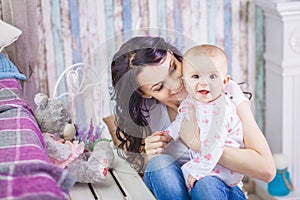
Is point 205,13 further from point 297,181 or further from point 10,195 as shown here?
point 10,195

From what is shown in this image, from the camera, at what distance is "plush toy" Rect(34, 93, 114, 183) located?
6.40 ft

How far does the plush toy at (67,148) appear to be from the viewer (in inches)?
76.7

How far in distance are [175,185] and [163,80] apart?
1.18 ft

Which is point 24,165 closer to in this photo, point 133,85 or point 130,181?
point 133,85

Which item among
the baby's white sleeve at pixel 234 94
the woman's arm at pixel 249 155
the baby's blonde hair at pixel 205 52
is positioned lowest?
the woman's arm at pixel 249 155

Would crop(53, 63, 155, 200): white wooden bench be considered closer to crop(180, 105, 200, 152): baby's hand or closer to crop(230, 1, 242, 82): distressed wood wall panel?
crop(180, 105, 200, 152): baby's hand

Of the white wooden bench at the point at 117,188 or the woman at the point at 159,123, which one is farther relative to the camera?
the white wooden bench at the point at 117,188

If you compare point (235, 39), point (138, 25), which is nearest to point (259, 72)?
point (235, 39)

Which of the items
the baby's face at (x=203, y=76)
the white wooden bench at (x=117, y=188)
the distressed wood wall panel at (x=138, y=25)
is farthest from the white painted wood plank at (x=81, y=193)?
the distressed wood wall panel at (x=138, y=25)

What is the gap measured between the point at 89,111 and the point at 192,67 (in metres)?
0.42

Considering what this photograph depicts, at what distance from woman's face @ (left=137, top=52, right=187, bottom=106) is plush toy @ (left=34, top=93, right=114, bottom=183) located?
0.36 meters

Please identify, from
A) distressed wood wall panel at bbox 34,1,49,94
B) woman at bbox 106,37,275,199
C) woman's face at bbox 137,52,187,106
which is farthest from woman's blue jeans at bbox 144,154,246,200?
distressed wood wall panel at bbox 34,1,49,94

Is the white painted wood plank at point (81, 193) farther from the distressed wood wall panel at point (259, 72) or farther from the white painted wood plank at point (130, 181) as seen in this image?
the distressed wood wall panel at point (259, 72)

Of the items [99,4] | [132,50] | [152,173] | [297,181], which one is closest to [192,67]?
[132,50]
